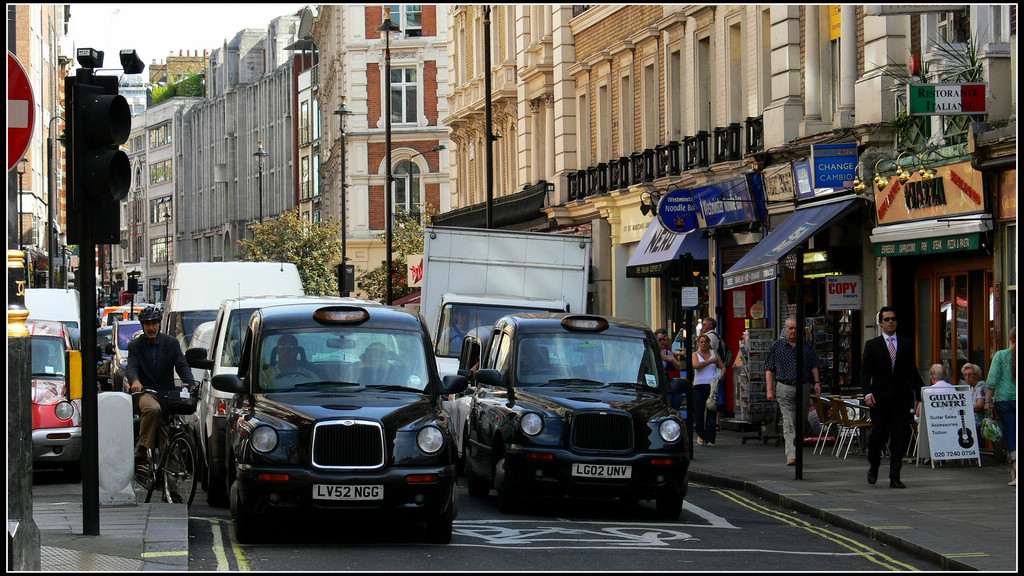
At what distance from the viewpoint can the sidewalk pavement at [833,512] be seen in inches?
402

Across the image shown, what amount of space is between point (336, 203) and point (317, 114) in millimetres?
11640

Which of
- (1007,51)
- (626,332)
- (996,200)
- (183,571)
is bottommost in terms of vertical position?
(183,571)

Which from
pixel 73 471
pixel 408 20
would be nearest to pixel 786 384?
pixel 73 471

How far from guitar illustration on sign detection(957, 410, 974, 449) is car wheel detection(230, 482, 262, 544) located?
31.7ft

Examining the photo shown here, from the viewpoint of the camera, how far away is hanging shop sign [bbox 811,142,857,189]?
22.5 metres

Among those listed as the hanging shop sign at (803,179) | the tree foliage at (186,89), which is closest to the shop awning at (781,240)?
the hanging shop sign at (803,179)

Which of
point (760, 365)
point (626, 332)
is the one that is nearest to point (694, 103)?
point (760, 365)

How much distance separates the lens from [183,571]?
945 cm

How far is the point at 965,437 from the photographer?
18.2 metres

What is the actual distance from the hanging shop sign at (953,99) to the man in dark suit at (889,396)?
11.6ft

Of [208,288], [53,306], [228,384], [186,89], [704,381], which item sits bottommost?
[704,381]

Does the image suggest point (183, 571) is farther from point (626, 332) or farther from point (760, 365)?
point (760, 365)

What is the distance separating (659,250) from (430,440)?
2103 cm

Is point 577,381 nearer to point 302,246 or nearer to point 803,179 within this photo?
point 803,179
